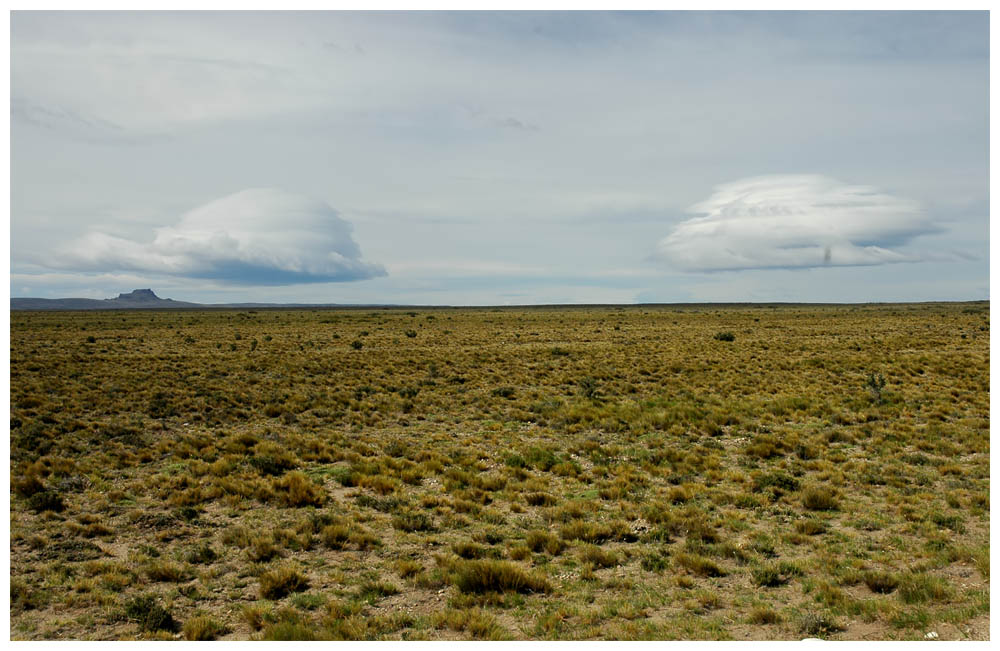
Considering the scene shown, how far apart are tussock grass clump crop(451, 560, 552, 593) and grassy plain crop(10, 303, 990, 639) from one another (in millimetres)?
28

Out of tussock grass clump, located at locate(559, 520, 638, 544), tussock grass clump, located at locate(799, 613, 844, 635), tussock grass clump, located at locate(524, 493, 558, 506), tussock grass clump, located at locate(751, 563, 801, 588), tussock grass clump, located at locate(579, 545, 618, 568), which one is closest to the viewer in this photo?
tussock grass clump, located at locate(799, 613, 844, 635)

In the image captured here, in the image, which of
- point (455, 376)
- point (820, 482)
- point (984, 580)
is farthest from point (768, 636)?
point (455, 376)

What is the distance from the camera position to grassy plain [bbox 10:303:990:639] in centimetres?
775

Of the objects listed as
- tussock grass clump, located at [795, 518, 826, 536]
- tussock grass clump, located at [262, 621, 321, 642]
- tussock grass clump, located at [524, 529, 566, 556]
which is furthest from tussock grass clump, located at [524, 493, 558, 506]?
tussock grass clump, located at [262, 621, 321, 642]

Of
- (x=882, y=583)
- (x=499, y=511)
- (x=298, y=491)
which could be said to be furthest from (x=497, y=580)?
(x=298, y=491)

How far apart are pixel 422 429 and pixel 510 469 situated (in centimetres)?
611

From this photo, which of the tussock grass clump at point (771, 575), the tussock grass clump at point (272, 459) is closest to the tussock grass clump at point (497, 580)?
the tussock grass clump at point (771, 575)

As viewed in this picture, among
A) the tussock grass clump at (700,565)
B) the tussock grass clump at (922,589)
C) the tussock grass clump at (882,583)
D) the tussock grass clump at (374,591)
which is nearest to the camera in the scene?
the tussock grass clump at (922,589)

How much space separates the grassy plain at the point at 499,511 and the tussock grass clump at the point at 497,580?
28 millimetres

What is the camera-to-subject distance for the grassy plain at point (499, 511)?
7746 millimetres

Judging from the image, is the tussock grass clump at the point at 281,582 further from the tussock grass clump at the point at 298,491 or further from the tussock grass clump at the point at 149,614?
the tussock grass clump at the point at 298,491

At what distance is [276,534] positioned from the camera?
34.1 ft

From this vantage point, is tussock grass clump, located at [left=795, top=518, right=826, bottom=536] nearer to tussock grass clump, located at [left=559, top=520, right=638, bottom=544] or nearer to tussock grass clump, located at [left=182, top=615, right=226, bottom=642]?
tussock grass clump, located at [left=559, top=520, right=638, bottom=544]

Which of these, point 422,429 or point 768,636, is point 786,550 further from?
point 422,429
